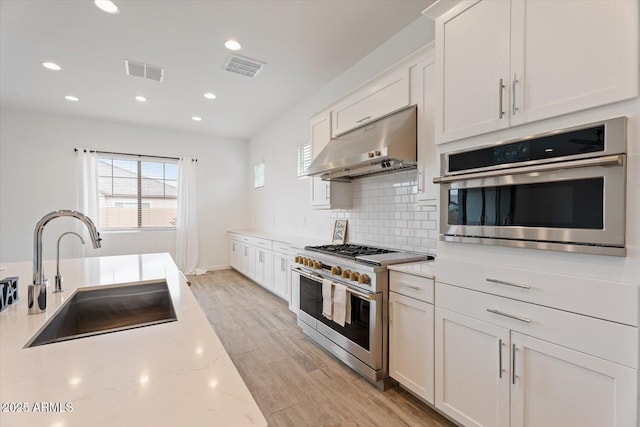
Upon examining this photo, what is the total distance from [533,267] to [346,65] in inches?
117

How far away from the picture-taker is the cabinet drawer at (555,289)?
3.82 ft

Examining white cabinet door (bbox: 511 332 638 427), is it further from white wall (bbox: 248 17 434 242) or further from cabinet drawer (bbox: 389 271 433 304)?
white wall (bbox: 248 17 434 242)

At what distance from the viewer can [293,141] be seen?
16.1 ft

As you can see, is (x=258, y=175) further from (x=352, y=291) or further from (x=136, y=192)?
(x=352, y=291)

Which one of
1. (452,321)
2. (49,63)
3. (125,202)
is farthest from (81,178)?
(452,321)

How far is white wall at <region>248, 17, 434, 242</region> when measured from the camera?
293cm

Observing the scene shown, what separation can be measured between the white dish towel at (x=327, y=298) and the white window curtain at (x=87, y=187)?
4.76 metres

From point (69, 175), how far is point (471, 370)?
6493 mm

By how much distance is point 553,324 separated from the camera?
1.35 meters

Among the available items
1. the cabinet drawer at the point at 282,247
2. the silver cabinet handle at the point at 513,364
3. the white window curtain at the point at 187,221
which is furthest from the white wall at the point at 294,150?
the silver cabinet handle at the point at 513,364

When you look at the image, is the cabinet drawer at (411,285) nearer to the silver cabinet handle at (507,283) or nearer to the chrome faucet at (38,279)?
the silver cabinet handle at (507,283)

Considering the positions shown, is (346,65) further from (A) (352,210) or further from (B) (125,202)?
(B) (125,202)

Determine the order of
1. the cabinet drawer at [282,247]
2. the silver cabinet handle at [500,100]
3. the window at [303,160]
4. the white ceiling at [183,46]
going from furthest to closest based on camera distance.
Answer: the window at [303,160]
the cabinet drawer at [282,247]
the white ceiling at [183,46]
the silver cabinet handle at [500,100]

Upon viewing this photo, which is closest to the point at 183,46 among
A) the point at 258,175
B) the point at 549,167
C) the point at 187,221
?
the point at 549,167
